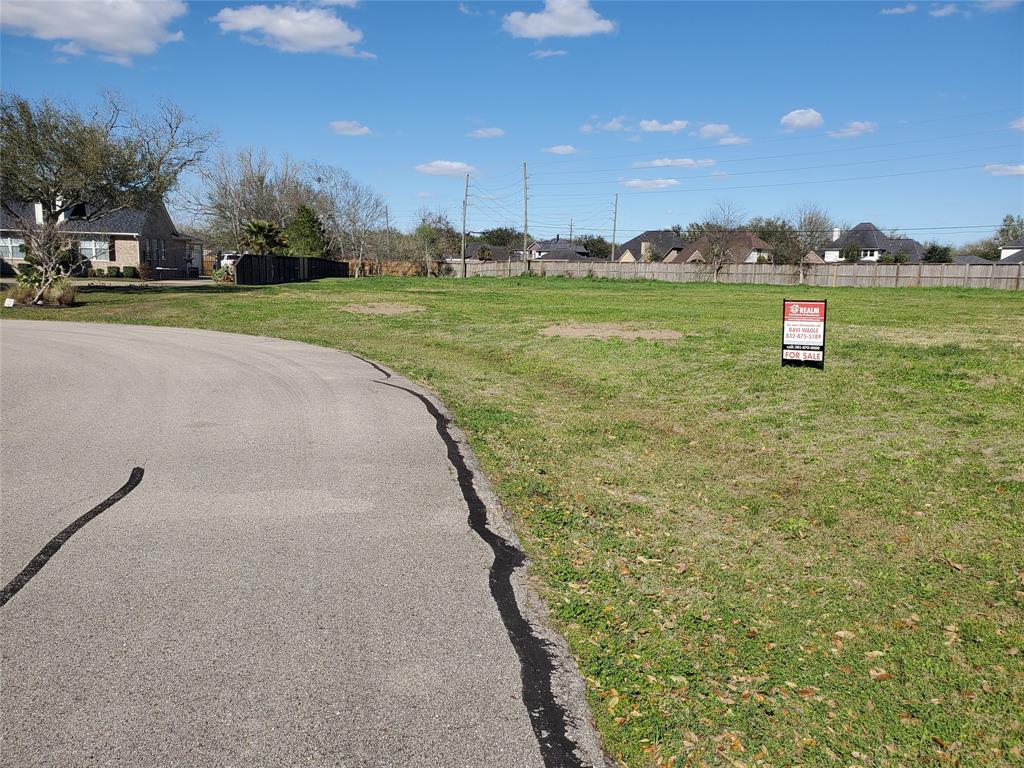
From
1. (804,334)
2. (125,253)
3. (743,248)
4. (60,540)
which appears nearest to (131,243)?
(125,253)

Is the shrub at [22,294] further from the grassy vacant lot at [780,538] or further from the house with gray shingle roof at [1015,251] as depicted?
the house with gray shingle roof at [1015,251]

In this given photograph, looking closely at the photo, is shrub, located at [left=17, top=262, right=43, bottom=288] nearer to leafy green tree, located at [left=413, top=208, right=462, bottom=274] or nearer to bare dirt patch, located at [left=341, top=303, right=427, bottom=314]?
bare dirt patch, located at [left=341, top=303, right=427, bottom=314]

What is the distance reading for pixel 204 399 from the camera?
35.3 feet

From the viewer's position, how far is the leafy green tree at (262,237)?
5545cm

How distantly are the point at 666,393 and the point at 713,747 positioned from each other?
8.50 m

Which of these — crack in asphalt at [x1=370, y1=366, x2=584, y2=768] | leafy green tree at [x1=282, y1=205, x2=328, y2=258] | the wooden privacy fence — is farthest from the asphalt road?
leafy green tree at [x1=282, y1=205, x2=328, y2=258]

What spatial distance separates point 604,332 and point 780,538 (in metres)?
13.0

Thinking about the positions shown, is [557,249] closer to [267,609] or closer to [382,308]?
[382,308]

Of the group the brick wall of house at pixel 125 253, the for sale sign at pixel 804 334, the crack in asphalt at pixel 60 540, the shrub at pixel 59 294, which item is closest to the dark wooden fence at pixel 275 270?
the brick wall of house at pixel 125 253

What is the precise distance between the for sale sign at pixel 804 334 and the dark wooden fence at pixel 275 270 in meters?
37.7

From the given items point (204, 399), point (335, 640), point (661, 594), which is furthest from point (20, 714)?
point (204, 399)

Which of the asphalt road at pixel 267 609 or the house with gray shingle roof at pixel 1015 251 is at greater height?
the house with gray shingle roof at pixel 1015 251

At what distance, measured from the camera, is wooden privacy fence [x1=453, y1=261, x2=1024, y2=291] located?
148 ft

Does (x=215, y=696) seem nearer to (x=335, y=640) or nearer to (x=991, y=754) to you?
(x=335, y=640)
